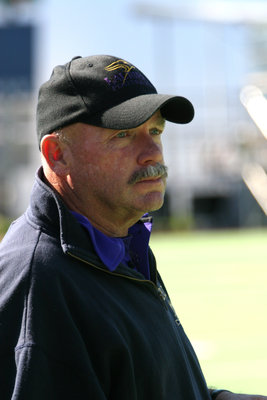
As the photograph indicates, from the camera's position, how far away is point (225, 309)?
30.3 ft

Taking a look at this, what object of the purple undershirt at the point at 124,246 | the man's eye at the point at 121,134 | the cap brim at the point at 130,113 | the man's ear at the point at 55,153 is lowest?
the purple undershirt at the point at 124,246

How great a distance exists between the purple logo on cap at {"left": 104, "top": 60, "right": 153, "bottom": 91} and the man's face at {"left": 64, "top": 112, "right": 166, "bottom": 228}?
120 millimetres

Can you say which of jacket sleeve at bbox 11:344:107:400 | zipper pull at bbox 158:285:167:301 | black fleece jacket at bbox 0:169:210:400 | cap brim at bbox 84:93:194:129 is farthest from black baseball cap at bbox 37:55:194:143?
jacket sleeve at bbox 11:344:107:400

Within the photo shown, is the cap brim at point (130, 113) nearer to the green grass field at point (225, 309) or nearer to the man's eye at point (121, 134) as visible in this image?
the man's eye at point (121, 134)

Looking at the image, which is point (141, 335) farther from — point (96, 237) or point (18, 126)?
point (18, 126)

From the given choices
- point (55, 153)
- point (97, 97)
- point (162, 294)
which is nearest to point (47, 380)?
point (162, 294)

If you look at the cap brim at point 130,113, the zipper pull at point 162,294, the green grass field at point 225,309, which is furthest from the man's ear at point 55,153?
the green grass field at point 225,309

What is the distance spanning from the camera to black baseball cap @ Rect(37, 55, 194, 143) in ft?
6.69

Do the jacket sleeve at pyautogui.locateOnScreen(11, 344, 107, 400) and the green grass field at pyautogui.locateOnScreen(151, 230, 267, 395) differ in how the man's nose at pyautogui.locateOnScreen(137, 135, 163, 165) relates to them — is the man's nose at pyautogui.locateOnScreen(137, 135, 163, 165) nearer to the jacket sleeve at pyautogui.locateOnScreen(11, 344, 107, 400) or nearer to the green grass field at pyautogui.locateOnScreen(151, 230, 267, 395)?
the jacket sleeve at pyautogui.locateOnScreen(11, 344, 107, 400)

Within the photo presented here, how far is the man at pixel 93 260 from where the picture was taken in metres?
1.78

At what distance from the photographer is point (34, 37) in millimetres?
35375

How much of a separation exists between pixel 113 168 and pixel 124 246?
0.26 metres

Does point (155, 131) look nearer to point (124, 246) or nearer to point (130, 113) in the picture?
point (130, 113)

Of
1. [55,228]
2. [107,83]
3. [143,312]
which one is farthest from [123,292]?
[107,83]
